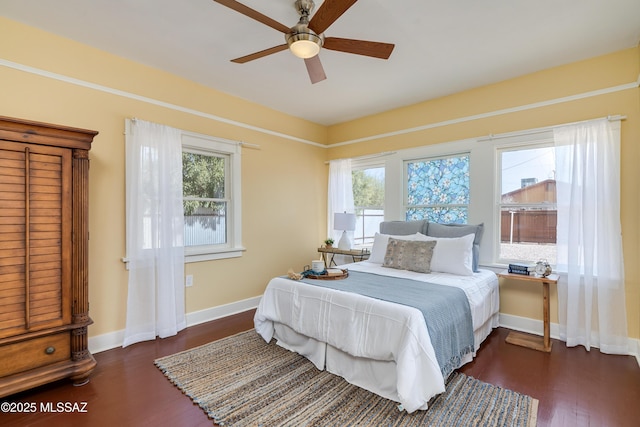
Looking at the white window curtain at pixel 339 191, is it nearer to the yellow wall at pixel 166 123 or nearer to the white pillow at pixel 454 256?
the yellow wall at pixel 166 123

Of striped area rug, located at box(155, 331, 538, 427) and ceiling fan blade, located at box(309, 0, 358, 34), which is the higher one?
ceiling fan blade, located at box(309, 0, 358, 34)

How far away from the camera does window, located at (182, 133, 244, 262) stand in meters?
3.46

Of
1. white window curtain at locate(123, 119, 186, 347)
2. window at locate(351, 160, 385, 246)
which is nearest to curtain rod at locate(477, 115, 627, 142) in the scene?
window at locate(351, 160, 385, 246)

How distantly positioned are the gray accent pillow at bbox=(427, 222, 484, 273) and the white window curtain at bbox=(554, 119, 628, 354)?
71cm

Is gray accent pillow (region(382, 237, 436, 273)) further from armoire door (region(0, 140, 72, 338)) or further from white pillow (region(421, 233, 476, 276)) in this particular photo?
armoire door (region(0, 140, 72, 338))

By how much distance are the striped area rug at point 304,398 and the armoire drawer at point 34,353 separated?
26.3 inches

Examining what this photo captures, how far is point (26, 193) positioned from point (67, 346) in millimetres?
1116

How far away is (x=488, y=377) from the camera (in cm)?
229

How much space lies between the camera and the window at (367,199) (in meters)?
4.57

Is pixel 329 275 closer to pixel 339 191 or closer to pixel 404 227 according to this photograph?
pixel 404 227

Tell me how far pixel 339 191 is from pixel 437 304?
290 cm

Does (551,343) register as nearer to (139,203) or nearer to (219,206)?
(219,206)

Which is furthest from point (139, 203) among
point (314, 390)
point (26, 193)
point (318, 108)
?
point (318, 108)

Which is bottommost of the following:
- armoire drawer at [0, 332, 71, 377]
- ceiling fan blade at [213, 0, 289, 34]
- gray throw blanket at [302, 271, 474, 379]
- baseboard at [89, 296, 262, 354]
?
baseboard at [89, 296, 262, 354]
